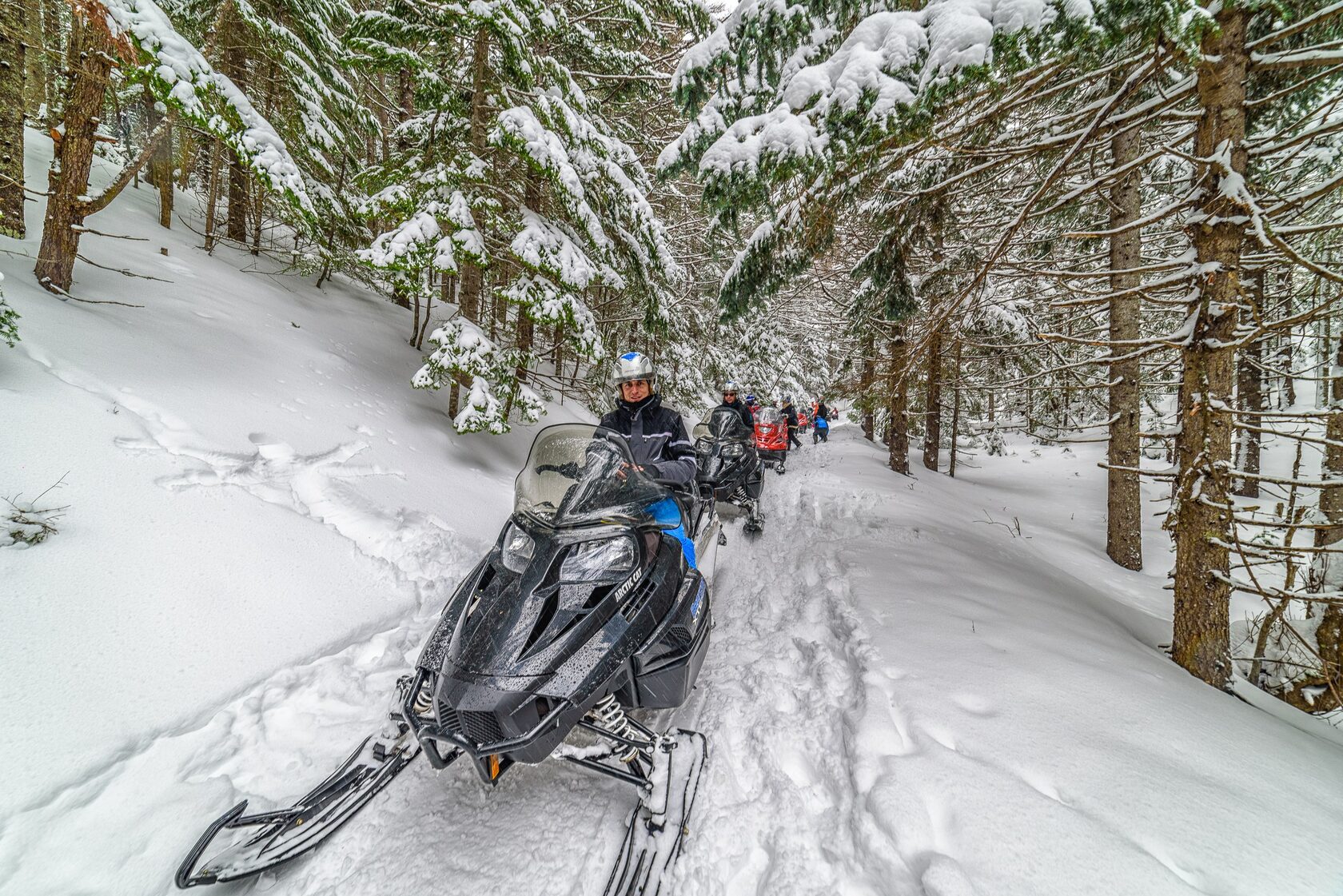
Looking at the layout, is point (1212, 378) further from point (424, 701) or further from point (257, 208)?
point (257, 208)

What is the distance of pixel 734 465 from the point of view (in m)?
6.61

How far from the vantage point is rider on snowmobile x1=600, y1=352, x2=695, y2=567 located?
11.6 feet

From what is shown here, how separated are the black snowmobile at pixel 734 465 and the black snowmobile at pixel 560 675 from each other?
12.3 feet

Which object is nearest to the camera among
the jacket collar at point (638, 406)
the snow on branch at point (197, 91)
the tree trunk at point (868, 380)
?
the snow on branch at point (197, 91)

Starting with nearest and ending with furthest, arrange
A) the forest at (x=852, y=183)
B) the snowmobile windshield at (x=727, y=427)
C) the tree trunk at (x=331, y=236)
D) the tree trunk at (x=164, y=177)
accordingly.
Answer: the forest at (x=852, y=183)
the snowmobile windshield at (x=727, y=427)
the tree trunk at (x=331, y=236)
the tree trunk at (x=164, y=177)

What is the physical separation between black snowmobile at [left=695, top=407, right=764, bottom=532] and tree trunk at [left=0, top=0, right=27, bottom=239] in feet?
22.3

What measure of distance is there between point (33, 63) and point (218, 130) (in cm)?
523

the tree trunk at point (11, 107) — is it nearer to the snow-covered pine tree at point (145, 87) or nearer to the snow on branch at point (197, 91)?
the snow-covered pine tree at point (145, 87)

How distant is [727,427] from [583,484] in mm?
4873

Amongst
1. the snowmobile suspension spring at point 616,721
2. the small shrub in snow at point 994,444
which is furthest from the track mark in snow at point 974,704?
the small shrub in snow at point 994,444

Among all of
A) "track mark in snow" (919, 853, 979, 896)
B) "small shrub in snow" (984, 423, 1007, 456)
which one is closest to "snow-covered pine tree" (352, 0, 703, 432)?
"track mark in snow" (919, 853, 979, 896)

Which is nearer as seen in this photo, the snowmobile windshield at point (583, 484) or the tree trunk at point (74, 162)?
the snowmobile windshield at point (583, 484)

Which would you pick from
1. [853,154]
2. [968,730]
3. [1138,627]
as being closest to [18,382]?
[853,154]

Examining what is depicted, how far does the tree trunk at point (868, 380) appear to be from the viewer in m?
4.78
